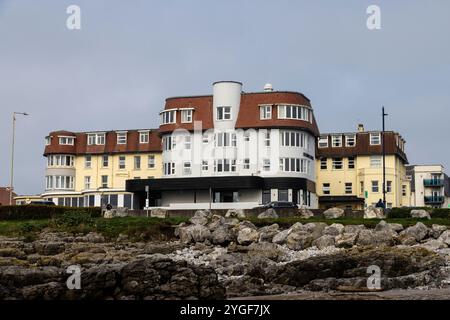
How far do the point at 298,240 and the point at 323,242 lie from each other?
64.0 inches

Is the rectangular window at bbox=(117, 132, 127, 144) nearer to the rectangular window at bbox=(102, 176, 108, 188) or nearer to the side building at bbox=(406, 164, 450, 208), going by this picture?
the rectangular window at bbox=(102, 176, 108, 188)

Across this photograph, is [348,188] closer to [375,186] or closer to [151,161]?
[375,186]

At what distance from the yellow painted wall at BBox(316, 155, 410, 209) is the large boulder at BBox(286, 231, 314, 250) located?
38.8m

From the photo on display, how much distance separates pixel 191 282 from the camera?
81.6 ft

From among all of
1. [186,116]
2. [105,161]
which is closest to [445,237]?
[186,116]

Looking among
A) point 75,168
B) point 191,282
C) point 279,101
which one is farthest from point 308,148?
point 191,282

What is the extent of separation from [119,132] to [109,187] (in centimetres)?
736

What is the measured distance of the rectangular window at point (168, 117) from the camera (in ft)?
266

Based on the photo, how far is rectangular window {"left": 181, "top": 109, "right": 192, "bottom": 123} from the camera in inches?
3157

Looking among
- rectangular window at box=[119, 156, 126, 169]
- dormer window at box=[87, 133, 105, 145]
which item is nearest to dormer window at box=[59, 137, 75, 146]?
dormer window at box=[87, 133, 105, 145]

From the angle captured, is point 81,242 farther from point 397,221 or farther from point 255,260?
point 397,221

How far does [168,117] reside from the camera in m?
81.4

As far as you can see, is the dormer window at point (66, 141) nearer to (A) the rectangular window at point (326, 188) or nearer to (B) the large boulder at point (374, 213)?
(A) the rectangular window at point (326, 188)

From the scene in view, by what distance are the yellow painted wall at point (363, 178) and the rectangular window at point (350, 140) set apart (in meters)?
2.03
